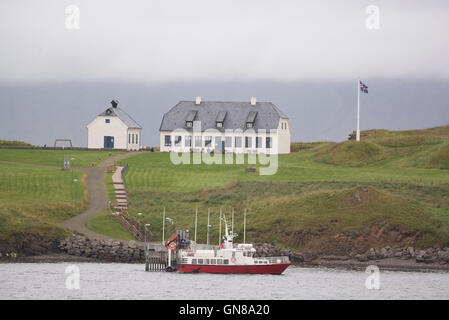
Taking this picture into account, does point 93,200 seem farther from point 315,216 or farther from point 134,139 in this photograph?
point 134,139

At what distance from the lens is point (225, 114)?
122875 mm

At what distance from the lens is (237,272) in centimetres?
6962

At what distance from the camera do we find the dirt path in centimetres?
7756

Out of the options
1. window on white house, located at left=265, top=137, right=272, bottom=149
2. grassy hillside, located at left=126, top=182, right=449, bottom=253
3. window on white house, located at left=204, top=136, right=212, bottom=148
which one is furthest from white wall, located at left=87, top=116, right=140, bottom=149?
grassy hillside, located at left=126, top=182, right=449, bottom=253

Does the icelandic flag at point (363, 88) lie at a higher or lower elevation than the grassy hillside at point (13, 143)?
higher

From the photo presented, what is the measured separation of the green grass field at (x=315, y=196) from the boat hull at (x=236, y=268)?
8.13 meters

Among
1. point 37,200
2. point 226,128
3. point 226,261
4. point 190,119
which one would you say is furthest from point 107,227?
point 190,119

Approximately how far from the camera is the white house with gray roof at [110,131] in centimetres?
12362

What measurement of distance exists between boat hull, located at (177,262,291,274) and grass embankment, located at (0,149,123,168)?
36.9 meters

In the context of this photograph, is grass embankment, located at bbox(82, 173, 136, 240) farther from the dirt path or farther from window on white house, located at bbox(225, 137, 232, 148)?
window on white house, located at bbox(225, 137, 232, 148)

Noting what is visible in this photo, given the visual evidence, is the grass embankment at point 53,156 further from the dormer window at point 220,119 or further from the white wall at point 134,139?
the dormer window at point 220,119

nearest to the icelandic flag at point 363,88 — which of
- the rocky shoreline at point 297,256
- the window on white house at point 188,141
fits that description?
the window on white house at point 188,141
